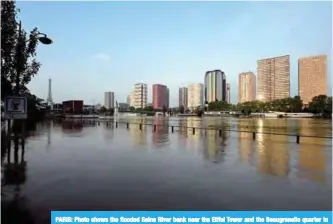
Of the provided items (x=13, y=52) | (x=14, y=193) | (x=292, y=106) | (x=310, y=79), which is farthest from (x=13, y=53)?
(x=292, y=106)

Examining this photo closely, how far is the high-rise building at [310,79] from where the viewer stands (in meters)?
143

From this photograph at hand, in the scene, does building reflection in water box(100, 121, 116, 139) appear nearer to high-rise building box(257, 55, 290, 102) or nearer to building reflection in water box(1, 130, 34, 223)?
building reflection in water box(1, 130, 34, 223)

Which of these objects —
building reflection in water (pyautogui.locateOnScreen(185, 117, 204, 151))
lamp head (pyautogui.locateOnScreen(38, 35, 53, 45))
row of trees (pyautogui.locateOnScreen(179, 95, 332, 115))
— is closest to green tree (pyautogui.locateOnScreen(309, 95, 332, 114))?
row of trees (pyautogui.locateOnScreen(179, 95, 332, 115))

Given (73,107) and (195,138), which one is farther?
(73,107)

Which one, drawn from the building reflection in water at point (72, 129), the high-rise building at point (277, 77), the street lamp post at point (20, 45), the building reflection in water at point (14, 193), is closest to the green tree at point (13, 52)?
the street lamp post at point (20, 45)

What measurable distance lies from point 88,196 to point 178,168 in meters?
4.94

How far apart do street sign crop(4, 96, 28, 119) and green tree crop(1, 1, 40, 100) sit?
340 mm

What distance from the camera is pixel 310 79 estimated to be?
15875 centimetres

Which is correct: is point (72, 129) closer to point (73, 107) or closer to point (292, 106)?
point (73, 107)

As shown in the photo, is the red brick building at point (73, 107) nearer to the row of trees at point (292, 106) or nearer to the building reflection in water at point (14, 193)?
the row of trees at point (292, 106)

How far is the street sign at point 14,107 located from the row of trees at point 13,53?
1.12ft

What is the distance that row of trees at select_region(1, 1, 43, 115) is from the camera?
956cm

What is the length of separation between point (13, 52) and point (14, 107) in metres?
1.75

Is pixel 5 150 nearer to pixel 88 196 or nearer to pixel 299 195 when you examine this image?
pixel 88 196
